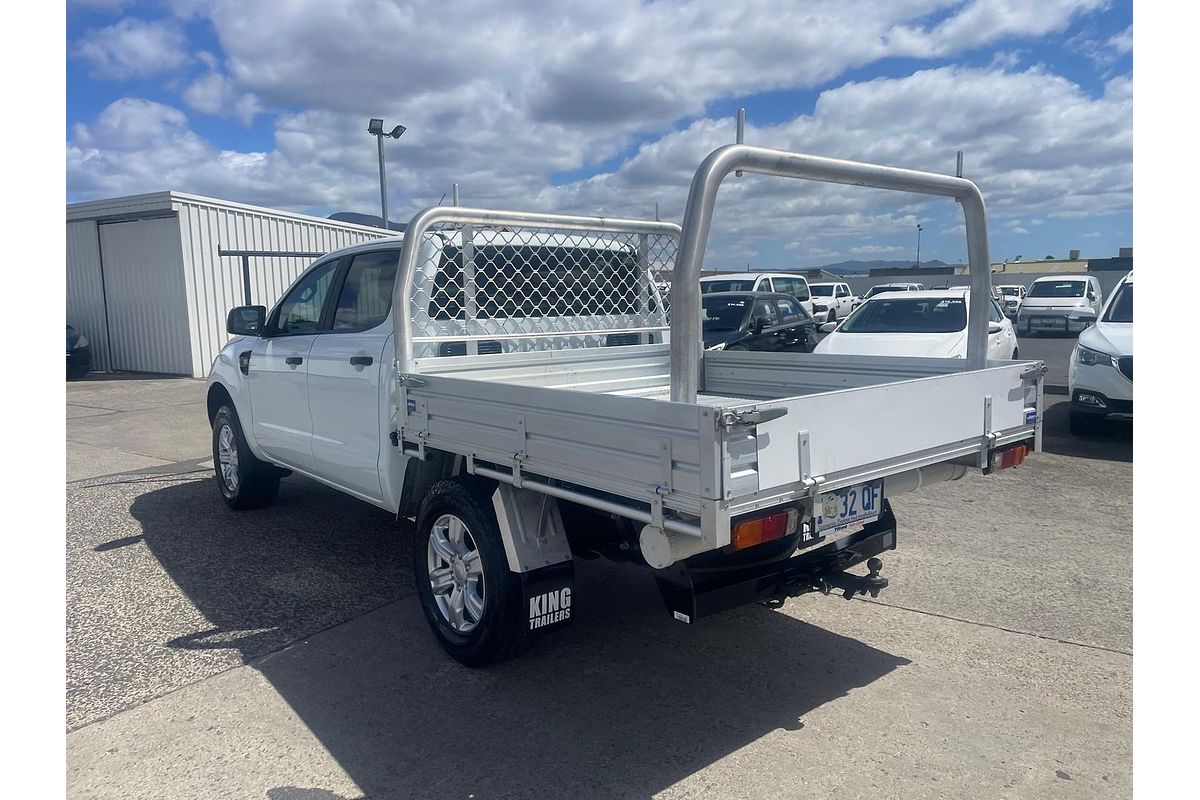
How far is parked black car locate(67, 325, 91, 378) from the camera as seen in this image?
1619cm

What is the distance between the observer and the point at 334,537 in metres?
5.83

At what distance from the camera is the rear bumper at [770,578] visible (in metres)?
3.14

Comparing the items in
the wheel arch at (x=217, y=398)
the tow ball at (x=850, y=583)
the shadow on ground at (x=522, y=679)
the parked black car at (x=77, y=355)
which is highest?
the parked black car at (x=77, y=355)

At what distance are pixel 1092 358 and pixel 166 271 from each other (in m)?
14.8

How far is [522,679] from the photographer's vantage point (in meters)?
A: 3.76

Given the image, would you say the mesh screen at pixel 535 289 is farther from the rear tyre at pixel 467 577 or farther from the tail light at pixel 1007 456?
the tail light at pixel 1007 456

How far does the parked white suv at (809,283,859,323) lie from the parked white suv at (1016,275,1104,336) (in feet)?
17.0

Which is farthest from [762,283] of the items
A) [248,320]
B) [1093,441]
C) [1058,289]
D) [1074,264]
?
[1074,264]

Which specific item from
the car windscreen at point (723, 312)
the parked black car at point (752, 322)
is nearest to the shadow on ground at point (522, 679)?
the parked black car at point (752, 322)

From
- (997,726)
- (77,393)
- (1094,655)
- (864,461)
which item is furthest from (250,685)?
(77,393)

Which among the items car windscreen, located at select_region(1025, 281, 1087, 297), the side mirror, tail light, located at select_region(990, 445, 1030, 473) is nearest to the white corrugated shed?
the side mirror

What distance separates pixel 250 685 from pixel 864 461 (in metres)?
2.79

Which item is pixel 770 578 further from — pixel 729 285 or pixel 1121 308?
pixel 729 285

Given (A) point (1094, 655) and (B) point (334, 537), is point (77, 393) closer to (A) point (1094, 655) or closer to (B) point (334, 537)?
(B) point (334, 537)
